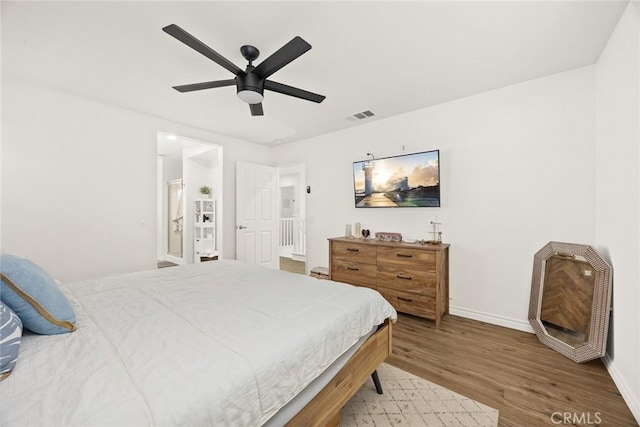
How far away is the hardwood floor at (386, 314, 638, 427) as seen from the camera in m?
1.62

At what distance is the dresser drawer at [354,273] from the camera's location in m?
3.30

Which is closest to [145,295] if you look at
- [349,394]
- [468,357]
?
[349,394]

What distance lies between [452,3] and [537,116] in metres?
1.70

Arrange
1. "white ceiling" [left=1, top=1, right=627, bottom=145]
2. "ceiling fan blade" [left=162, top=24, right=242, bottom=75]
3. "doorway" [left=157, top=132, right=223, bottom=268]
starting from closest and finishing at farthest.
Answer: "ceiling fan blade" [left=162, top=24, right=242, bottom=75] → "white ceiling" [left=1, top=1, right=627, bottom=145] → "doorway" [left=157, top=132, right=223, bottom=268]

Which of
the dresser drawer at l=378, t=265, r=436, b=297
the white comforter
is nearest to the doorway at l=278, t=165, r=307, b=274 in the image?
the dresser drawer at l=378, t=265, r=436, b=297

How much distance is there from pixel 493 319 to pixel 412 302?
2.93 feet

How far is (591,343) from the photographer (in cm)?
206

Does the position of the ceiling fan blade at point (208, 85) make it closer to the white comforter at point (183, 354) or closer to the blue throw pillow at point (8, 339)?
the white comforter at point (183, 354)

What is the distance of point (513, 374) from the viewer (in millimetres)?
1992

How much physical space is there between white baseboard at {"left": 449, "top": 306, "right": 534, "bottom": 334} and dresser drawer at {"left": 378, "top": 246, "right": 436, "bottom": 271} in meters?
0.79

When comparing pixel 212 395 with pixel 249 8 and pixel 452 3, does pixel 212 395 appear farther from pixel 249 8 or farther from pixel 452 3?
pixel 452 3

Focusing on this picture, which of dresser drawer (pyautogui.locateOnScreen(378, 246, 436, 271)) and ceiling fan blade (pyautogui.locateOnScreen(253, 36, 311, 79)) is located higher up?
ceiling fan blade (pyautogui.locateOnScreen(253, 36, 311, 79))

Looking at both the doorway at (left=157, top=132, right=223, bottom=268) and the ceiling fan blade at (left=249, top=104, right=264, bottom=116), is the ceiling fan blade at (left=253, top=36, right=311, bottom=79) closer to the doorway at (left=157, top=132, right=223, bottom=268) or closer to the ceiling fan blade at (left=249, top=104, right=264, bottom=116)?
the ceiling fan blade at (left=249, top=104, right=264, bottom=116)

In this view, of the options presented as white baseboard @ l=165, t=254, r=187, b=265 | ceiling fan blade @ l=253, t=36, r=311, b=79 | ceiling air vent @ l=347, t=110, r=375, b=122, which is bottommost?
white baseboard @ l=165, t=254, r=187, b=265
